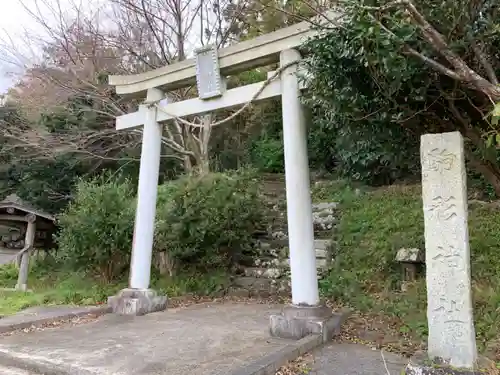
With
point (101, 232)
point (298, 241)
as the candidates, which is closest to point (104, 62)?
point (101, 232)

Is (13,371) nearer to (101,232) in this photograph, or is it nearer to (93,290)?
(93,290)

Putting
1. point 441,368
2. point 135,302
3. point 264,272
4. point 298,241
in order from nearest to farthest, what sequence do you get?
point 441,368
point 298,241
point 135,302
point 264,272

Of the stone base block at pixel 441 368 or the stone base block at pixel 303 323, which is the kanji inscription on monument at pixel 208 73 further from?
the stone base block at pixel 441 368

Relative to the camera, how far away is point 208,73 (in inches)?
218

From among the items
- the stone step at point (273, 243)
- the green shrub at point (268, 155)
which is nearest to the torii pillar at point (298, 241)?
the stone step at point (273, 243)

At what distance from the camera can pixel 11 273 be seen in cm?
1273

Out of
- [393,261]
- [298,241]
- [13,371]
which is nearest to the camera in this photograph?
[13,371]

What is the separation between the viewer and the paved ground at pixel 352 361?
3537mm

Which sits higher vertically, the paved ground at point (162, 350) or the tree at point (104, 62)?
the tree at point (104, 62)

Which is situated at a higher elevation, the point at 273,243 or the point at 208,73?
the point at 208,73

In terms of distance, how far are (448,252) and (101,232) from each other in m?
6.68

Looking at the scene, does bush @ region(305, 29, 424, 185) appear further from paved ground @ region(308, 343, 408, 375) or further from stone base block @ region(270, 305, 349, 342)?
paved ground @ region(308, 343, 408, 375)

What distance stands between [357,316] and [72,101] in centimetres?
942

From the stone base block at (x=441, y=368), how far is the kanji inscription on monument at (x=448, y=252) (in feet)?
0.16
